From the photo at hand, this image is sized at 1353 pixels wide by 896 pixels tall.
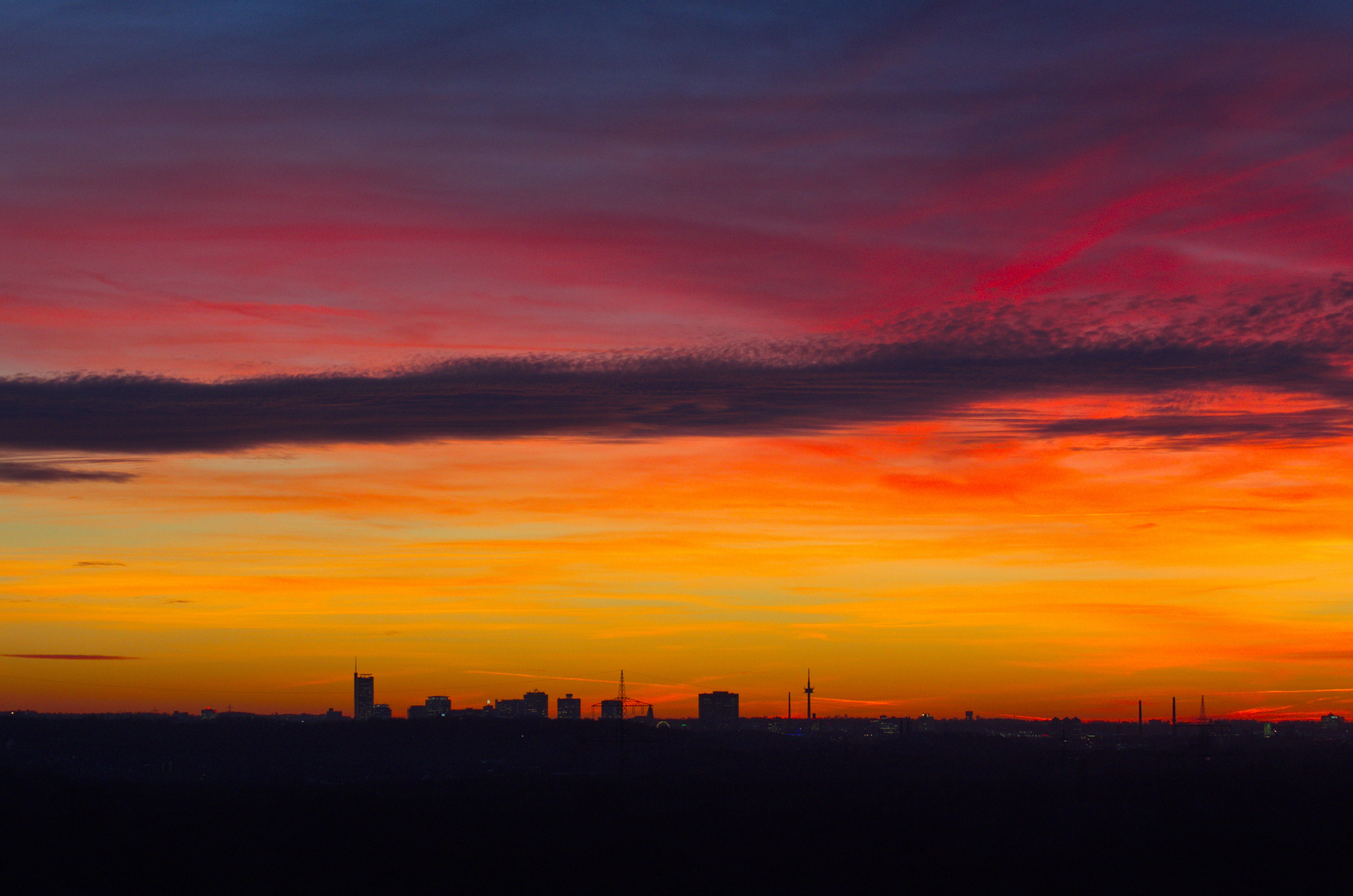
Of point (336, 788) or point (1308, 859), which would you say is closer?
point (1308, 859)

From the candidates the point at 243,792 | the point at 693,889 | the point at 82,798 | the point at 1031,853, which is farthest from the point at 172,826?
the point at 1031,853

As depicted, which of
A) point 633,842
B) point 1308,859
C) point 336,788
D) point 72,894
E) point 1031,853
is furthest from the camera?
point 336,788

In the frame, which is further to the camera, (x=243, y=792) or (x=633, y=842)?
(x=243, y=792)

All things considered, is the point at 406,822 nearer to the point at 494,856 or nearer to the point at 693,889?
the point at 494,856

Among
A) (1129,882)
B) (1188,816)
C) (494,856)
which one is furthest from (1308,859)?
(494,856)

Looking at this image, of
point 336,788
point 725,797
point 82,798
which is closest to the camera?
point 82,798

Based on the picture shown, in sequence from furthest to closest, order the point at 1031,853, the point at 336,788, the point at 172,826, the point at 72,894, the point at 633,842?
the point at 336,788
the point at 172,826
the point at 633,842
the point at 1031,853
the point at 72,894

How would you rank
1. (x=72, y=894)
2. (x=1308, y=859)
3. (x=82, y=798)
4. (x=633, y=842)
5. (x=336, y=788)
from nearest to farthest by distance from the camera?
(x=72, y=894) < (x=1308, y=859) < (x=633, y=842) < (x=82, y=798) < (x=336, y=788)

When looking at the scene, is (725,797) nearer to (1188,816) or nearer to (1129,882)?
(1188,816)
